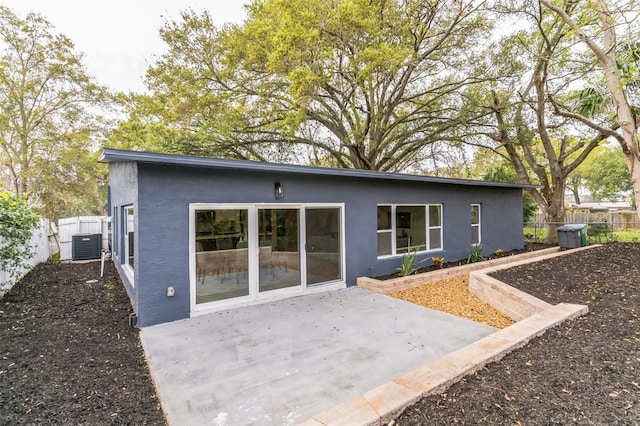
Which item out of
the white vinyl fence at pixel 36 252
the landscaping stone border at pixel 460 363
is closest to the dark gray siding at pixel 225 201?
the white vinyl fence at pixel 36 252

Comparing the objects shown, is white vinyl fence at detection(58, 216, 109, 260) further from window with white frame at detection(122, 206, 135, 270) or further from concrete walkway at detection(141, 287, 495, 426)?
concrete walkway at detection(141, 287, 495, 426)

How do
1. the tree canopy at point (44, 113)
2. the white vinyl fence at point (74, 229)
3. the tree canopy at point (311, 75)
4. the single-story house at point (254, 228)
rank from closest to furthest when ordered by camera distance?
the single-story house at point (254, 228), the tree canopy at point (311, 75), the white vinyl fence at point (74, 229), the tree canopy at point (44, 113)

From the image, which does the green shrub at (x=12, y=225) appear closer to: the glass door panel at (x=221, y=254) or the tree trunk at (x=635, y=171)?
the glass door panel at (x=221, y=254)

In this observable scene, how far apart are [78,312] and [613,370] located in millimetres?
6804

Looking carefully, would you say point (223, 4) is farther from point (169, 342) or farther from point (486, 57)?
point (169, 342)

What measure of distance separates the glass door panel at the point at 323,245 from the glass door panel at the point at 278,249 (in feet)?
0.89

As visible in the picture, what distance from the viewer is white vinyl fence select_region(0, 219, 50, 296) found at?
5775 millimetres

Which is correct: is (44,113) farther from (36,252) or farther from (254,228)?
(254,228)

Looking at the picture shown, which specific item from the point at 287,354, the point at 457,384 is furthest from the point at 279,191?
the point at 457,384

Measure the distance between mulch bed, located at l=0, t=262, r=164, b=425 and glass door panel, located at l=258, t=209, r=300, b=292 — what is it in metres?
2.18

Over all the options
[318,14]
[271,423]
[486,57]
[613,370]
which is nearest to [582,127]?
[486,57]

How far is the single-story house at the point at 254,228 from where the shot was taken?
4562mm

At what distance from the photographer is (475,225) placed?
9.81 metres

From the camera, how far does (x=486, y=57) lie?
10.2 meters
